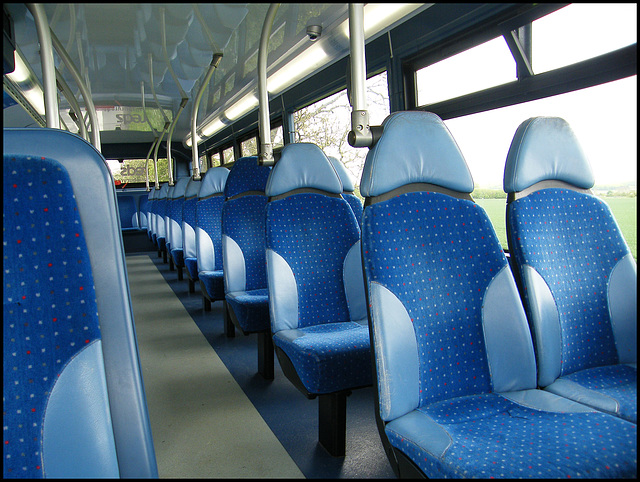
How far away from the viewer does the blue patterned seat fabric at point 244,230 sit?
2.88 metres

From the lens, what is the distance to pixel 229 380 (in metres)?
2.65

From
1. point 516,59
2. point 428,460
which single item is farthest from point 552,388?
point 516,59

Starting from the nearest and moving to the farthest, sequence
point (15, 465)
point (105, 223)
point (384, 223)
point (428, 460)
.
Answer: point (15, 465), point (105, 223), point (428, 460), point (384, 223)

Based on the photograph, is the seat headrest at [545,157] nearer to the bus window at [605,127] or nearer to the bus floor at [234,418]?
the bus window at [605,127]

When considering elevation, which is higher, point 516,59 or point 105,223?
point 516,59

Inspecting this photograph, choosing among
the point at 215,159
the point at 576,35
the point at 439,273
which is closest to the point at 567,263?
the point at 439,273

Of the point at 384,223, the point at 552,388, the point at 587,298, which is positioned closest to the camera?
the point at 384,223

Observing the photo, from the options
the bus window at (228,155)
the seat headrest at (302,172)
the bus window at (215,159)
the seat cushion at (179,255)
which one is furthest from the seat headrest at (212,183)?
the bus window at (215,159)

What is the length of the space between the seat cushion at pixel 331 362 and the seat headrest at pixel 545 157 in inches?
31.0

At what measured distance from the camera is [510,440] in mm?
1026

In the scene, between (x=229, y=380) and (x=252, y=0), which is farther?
(x=229, y=380)

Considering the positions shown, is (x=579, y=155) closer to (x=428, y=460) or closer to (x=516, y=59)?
(x=516, y=59)

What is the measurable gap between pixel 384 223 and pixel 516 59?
165cm

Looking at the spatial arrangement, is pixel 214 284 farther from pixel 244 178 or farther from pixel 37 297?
pixel 37 297
